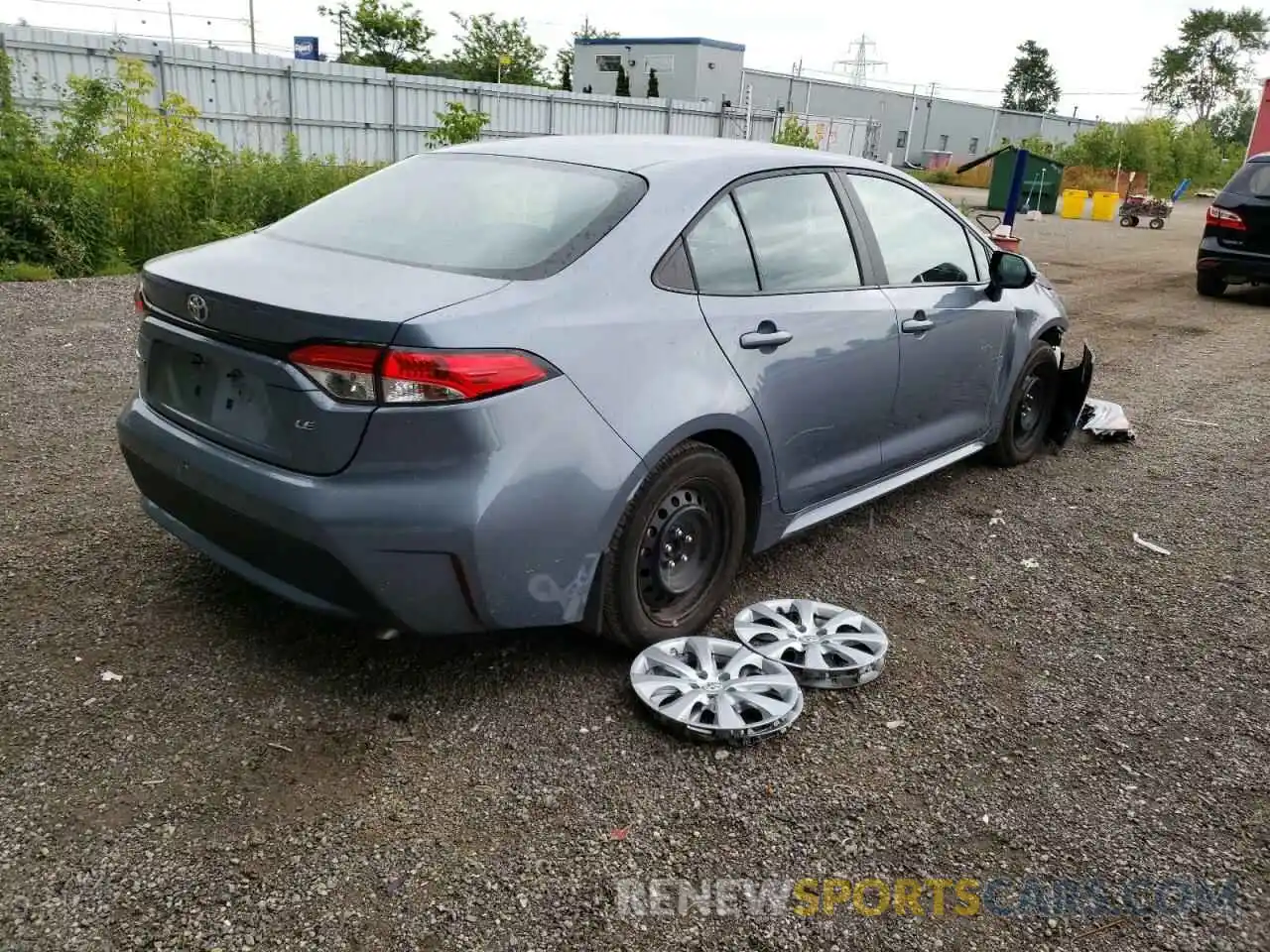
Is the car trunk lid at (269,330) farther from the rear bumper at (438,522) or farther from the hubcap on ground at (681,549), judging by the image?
the hubcap on ground at (681,549)

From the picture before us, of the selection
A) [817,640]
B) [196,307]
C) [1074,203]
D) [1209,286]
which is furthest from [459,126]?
[1074,203]

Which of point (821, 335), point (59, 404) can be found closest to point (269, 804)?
point (821, 335)

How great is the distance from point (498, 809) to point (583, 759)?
1.03 ft

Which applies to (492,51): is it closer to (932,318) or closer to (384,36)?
(384,36)

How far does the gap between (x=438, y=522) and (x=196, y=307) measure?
98 cm

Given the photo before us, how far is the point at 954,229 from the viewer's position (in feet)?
15.3

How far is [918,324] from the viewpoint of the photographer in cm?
420

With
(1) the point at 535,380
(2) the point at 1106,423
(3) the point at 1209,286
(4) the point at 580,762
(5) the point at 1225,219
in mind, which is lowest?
(4) the point at 580,762

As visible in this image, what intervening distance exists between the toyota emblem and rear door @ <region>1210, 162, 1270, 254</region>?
11736mm

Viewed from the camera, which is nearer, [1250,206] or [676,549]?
[676,549]

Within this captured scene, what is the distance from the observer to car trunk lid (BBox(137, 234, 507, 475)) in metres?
2.70

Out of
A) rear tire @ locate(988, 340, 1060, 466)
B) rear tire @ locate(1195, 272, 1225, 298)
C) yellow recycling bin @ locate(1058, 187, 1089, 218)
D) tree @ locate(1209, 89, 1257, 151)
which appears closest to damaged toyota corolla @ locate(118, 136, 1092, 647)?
rear tire @ locate(988, 340, 1060, 466)

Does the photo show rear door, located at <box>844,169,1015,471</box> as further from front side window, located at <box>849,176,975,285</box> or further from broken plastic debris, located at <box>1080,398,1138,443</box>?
broken plastic debris, located at <box>1080,398,1138,443</box>

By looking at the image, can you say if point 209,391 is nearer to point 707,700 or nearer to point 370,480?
point 370,480
